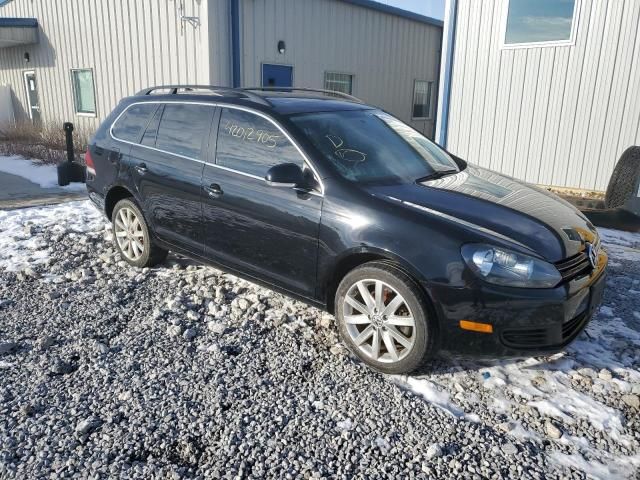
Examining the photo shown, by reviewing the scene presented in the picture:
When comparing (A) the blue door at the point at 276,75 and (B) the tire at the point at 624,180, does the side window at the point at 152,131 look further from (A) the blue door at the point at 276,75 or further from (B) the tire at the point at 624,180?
(A) the blue door at the point at 276,75

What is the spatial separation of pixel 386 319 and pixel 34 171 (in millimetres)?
9872

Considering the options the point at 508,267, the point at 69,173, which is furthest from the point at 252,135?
the point at 69,173

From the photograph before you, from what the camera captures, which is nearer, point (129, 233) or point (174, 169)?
point (174, 169)

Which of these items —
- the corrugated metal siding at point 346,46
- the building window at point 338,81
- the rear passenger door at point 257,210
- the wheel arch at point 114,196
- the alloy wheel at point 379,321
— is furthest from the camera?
the building window at point 338,81

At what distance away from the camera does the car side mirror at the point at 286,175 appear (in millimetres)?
3449

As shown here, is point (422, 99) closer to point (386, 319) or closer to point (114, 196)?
point (114, 196)

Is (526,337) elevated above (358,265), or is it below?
below

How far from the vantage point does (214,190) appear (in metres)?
4.09

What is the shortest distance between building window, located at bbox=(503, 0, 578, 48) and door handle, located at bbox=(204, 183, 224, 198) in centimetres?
652

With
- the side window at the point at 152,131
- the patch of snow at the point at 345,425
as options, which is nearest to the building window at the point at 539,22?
the side window at the point at 152,131

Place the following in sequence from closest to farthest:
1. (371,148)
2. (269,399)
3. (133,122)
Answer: (269,399) → (371,148) → (133,122)

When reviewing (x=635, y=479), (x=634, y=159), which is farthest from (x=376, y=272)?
(x=634, y=159)

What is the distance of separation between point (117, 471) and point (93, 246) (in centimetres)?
382

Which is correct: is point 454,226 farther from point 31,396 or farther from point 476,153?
point 476,153
